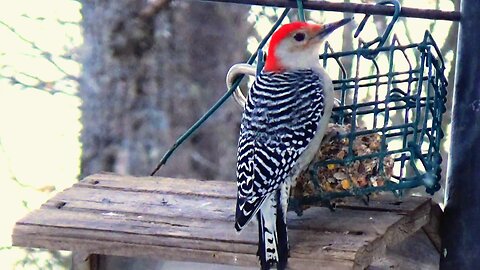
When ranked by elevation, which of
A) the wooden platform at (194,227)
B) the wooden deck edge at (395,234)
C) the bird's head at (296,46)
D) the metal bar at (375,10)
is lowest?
the wooden deck edge at (395,234)

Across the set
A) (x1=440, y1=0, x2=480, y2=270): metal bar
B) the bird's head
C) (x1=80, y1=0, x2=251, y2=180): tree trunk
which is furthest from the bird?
(x1=80, y1=0, x2=251, y2=180): tree trunk

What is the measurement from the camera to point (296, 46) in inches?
105

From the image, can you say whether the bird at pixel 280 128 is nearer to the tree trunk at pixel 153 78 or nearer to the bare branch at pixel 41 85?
the tree trunk at pixel 153 78

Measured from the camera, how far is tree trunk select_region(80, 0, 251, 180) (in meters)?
4.48

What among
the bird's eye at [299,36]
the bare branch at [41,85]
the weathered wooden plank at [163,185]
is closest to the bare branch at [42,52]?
the bare branch at [41,85]

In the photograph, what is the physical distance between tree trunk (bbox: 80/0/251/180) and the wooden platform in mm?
1878

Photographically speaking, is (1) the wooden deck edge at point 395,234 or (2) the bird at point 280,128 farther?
(2) the bird at point 280,128

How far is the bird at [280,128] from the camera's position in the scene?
2.34m

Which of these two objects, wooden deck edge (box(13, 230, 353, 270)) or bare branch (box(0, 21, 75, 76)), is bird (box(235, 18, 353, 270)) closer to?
wooden deck edge (box(13, 230, 353, 270))

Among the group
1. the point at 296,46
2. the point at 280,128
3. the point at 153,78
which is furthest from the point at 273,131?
the point at 153,78

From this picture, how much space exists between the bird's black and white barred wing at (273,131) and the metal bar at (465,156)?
37 cm

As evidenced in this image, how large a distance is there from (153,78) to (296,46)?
6.37ft

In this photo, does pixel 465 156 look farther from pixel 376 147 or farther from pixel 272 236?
pixel 272 236

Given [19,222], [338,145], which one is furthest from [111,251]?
[338,145]
